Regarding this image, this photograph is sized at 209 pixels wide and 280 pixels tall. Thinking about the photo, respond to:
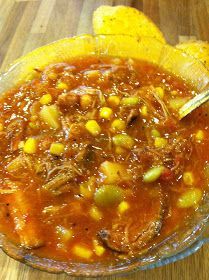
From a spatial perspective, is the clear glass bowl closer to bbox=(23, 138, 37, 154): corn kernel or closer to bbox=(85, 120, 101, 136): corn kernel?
bbox=(23, 138, 37, 154): corn kernel

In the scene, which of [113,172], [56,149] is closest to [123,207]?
[113,172]

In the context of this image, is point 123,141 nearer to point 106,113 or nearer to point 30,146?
point 106,113

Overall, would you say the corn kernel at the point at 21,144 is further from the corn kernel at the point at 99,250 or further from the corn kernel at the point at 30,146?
A: the corn kernel at the point at 99,250

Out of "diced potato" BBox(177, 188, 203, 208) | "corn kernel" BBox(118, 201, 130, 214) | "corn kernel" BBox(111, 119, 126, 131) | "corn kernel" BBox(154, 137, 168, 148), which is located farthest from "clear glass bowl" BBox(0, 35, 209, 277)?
"corn kernel" BBox(111, 119, 126, 131)

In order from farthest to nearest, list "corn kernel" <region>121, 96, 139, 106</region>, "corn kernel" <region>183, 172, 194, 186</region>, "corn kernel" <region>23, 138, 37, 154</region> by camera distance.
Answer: "corn kernel" <region>121, 96, 139, 106</region> < "corn kernel" <region>23, 138, 37, 154</region> < "corn kernel" <region>183, 172, 194, 186</region>

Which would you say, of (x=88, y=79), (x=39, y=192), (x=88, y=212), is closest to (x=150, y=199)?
(x=88, y=212)

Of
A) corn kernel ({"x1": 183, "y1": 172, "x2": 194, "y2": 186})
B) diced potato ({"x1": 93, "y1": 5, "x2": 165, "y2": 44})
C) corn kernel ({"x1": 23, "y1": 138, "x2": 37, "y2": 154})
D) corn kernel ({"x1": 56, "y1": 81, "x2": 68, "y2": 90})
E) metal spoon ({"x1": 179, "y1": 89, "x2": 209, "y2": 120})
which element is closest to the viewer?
corn kernel ({"x1": 183, "y1": 172, "x2": 194, "y2": 186})
